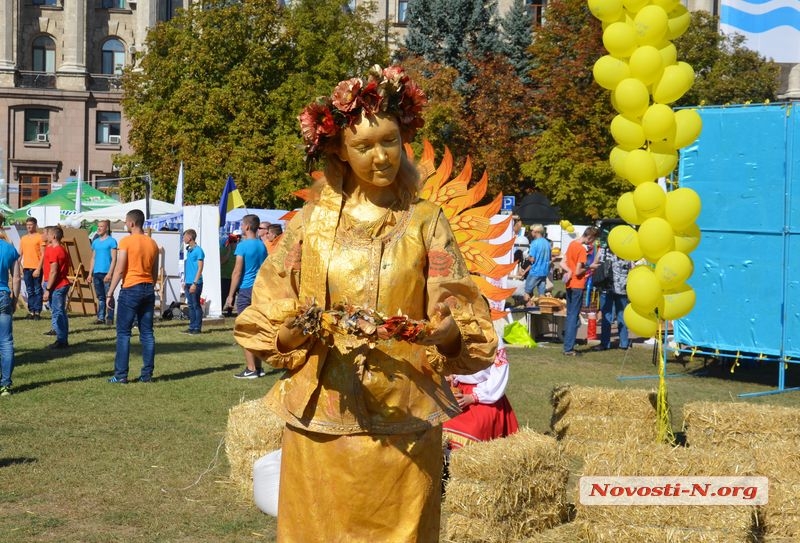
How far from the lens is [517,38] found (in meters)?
49.6

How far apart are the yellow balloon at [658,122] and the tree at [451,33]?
39.7 meters

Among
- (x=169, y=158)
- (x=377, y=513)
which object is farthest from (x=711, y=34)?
(x=377, y=513)

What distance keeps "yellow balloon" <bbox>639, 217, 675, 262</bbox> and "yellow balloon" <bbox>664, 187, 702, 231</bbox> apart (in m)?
0.07

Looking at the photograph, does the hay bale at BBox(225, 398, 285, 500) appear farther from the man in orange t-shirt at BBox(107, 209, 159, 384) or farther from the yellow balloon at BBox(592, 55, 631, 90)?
the man in orange t-shirt at BBox(107, 209, 159, 384)

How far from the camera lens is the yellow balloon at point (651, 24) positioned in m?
9.18

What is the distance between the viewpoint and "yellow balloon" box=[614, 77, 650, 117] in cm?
938

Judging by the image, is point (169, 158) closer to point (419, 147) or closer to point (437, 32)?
point (419, 147)

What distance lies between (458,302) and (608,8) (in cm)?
604

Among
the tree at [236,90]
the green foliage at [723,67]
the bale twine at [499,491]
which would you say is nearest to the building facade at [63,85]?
the tree at [236,90]

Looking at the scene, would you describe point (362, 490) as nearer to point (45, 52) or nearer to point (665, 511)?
point (665, 511)

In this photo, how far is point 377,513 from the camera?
4.10 m

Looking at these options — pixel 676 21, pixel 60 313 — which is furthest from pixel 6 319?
pixel 676 21

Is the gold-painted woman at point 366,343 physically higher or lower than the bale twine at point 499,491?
higher

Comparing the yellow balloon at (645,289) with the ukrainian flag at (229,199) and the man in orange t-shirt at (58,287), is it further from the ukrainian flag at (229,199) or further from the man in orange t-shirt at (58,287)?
the ukrainian flag at (229,199)
